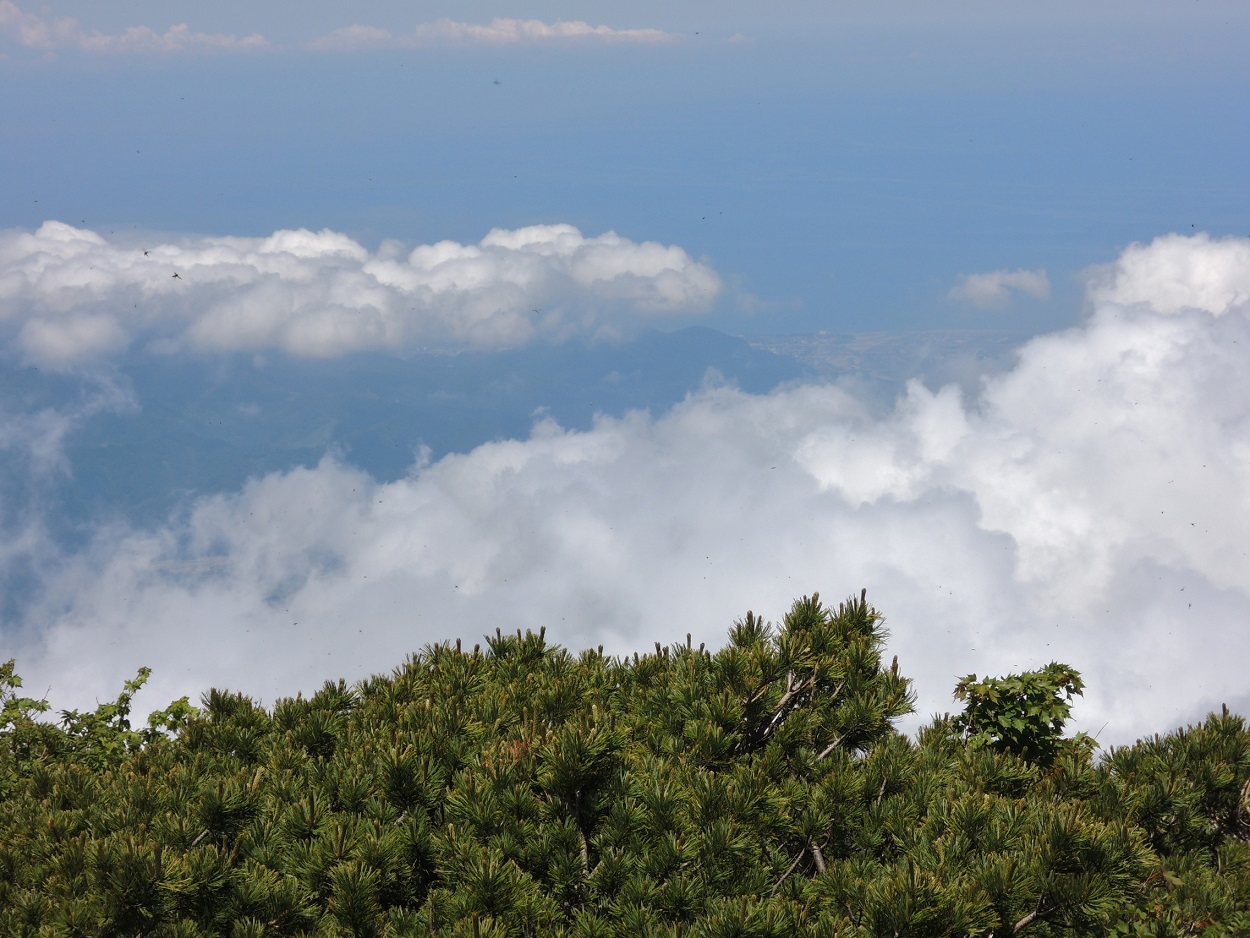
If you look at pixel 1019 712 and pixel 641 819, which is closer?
pixel 641 819

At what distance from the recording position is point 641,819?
6406 millimetres

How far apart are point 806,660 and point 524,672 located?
10.3ft

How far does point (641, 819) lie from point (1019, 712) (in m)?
6.87

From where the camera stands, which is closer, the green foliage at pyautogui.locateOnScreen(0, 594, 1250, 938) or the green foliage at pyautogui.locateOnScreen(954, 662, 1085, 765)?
the green foliage at pyautogui.locateOnScreen(0, 594, 1250, 938)

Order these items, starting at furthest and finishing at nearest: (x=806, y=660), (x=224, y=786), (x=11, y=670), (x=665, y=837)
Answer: (x=11, y=670), (x=806, y=660), (x=224, y=786), (x=665, y=837)

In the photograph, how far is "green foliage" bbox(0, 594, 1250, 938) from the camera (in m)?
5.79

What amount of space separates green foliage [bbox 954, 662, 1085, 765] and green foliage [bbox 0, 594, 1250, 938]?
205 cm

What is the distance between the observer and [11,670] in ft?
68.2

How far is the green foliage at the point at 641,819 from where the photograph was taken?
228 inches

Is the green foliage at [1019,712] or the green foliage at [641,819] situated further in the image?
the green foliage at [1019,712]

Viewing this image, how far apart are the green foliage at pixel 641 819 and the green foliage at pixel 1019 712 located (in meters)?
2.05

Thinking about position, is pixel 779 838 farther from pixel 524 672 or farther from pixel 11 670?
pixel 11 670

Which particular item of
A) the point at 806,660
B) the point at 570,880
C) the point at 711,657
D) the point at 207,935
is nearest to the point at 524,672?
the point at 711,657

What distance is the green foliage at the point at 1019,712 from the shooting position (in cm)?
1124
